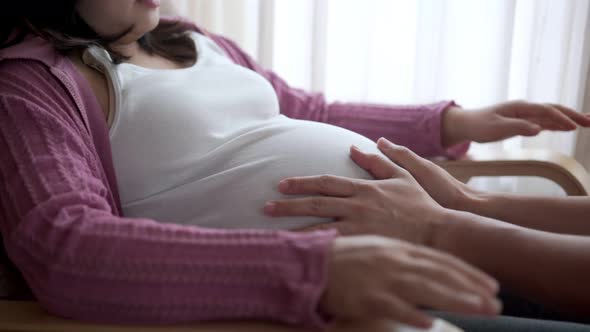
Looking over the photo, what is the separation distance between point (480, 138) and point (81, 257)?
3.01 feet

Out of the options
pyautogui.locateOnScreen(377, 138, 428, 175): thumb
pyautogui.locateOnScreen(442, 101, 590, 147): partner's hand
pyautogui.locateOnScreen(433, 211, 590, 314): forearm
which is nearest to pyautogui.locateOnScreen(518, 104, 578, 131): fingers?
pyautogui.locateOnScreen(442, 101, 590, 147): partner's hand

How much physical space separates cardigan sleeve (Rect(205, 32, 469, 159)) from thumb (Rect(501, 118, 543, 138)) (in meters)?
0.10

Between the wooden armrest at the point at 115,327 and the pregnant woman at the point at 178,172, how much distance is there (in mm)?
11

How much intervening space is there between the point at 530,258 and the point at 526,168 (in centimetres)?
55

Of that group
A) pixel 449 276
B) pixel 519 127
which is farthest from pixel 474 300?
pixel 519 127

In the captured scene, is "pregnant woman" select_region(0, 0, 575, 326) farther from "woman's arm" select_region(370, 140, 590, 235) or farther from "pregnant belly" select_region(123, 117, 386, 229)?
"woman's arm" select_region(370, 140, 590, 235)

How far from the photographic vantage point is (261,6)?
1.70 m

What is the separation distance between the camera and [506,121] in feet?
4.03

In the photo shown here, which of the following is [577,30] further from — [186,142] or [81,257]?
[81,257]

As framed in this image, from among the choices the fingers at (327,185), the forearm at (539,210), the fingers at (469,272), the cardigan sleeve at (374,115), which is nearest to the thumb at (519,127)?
the cardigan sleeve at (374,115)

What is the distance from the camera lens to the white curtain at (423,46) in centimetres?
159

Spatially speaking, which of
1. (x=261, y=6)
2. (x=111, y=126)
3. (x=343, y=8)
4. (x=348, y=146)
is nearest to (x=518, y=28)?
(x=343, y=8)

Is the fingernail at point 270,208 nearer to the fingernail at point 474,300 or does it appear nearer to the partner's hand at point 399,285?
the partner's hand at point 399,285

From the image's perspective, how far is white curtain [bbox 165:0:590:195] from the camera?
5.20 ft
